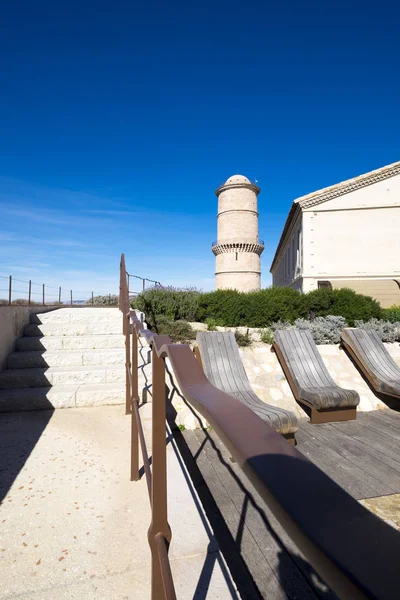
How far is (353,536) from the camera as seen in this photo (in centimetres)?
35

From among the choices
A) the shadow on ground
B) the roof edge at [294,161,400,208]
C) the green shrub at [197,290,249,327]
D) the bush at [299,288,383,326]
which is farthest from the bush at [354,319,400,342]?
the roof edge at [294,161,400,208]

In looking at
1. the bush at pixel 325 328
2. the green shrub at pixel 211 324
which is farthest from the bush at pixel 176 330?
the bush at pixel 325 328

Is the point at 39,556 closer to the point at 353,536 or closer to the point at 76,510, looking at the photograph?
the point at 76,510

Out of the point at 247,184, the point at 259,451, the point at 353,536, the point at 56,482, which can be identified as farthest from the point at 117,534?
the point at 247,184

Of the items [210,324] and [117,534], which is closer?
[117,534]

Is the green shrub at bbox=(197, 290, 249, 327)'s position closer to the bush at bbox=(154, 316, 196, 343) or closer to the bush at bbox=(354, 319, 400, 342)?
the bush at bbox=(154, 316, 196, 343)

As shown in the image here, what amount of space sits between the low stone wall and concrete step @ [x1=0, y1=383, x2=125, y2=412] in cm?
72

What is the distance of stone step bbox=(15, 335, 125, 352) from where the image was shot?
5.17 metres

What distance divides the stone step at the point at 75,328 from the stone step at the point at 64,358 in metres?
0.58

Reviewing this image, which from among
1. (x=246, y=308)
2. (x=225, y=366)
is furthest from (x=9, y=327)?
(x=246, y=308)

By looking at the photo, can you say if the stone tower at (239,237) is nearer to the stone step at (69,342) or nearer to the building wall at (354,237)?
the building wall at (354,237)

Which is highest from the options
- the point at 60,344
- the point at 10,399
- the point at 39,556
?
the point at 60,344

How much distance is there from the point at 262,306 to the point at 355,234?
33.0 feet

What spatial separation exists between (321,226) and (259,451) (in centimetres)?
1960
